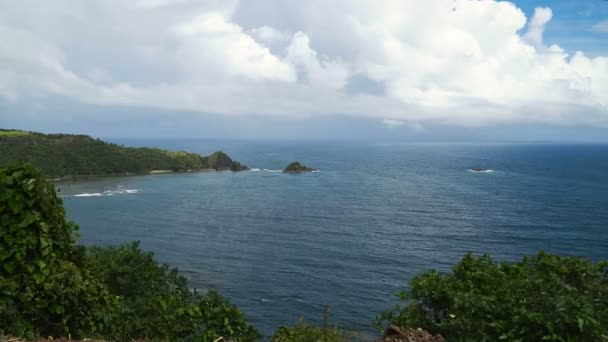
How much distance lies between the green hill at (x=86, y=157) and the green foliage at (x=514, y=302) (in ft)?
347

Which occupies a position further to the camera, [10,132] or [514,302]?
[10,132]

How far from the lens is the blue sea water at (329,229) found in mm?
36344

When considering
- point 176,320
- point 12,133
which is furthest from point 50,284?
point 12,133

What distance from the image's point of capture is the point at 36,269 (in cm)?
730

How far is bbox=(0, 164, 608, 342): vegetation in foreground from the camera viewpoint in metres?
7.00

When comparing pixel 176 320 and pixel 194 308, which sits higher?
pixel 194 308

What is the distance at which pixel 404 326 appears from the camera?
9.38 meters

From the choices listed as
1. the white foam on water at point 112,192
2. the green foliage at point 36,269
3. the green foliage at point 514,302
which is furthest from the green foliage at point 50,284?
the white foam on water at point 112,192

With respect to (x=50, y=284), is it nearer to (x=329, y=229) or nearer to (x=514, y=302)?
(x=514, y=302)

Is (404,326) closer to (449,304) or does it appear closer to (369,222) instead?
(449,304)

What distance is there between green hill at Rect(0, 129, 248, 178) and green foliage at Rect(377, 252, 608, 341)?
10561cm

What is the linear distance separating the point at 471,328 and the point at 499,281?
7.98 ft

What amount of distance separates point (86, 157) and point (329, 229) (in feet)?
272

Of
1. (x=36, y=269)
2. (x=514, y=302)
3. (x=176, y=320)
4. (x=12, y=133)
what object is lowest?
(x=176, y=320)
